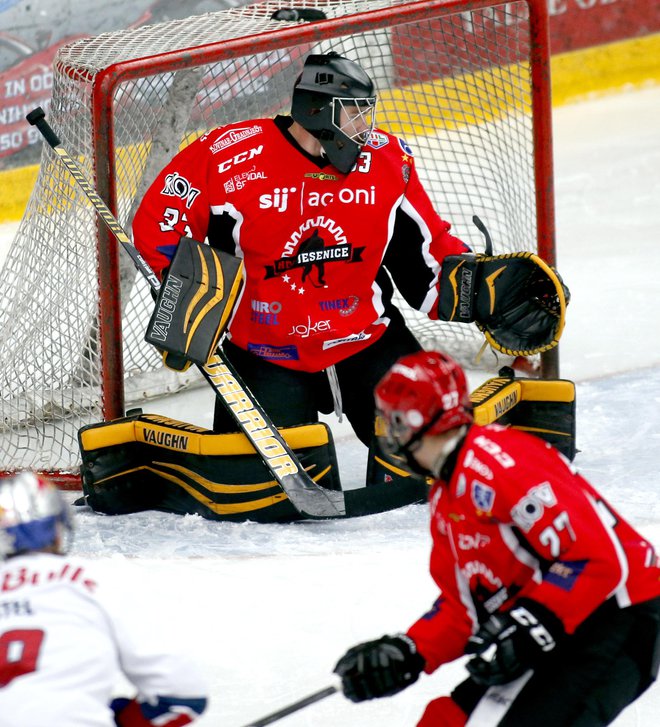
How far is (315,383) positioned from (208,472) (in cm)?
40

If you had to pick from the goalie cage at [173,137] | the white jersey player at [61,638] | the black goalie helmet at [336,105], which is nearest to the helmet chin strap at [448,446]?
the white jersey player at [61,638]

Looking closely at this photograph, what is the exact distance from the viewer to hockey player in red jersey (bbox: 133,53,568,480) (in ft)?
10.8

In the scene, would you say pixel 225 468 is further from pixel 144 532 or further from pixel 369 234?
pixel 369 234

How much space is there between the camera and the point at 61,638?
1.62 metres

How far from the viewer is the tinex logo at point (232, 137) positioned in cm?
334

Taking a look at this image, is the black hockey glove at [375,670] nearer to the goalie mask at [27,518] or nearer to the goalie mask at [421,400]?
the goalie mask at [421,400]

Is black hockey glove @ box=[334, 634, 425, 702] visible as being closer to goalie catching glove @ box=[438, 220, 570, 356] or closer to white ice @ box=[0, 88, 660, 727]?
white ice @ box=[0, 88, 660, 727]

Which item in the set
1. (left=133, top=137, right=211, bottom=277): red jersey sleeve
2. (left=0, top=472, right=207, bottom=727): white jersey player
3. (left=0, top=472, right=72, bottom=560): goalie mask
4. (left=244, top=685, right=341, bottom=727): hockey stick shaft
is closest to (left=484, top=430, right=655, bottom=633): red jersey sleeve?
(left=244, top=685, right=341, bottom=727): hockey stick shaft

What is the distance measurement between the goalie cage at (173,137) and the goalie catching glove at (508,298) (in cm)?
42

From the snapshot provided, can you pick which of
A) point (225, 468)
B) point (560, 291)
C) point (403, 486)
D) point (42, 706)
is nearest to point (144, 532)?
point (225, 468)

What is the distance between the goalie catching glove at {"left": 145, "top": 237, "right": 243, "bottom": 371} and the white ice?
415 mm

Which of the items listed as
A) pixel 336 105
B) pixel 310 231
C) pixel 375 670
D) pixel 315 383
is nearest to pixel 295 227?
pixel 310 231

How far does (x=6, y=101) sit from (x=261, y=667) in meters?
3.75

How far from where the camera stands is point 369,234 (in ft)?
11.1
